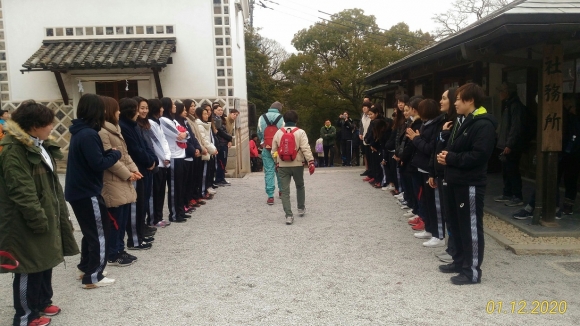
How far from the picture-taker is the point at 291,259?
538 centimetres

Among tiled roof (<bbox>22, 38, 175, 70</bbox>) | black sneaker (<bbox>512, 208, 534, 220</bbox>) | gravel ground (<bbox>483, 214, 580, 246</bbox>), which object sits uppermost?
tiled roof (<bbox>22, 38, 175, 70</bbox>)

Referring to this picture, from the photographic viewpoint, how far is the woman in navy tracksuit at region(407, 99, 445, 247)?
5.37m

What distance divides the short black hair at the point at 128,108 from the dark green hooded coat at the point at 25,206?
5.63 ft

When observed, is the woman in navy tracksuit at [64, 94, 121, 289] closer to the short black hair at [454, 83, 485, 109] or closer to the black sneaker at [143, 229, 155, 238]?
the black sneaker at [143, 229, 155, 238]

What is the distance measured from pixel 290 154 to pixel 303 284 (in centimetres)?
280

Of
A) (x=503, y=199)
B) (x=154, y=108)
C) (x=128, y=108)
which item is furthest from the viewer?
(x=503, y=199)

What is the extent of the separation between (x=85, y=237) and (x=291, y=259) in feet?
6.97

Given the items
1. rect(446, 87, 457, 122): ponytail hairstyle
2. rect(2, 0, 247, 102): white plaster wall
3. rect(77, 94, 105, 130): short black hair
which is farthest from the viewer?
rect(2, 0, 247, 102): white plaster wall

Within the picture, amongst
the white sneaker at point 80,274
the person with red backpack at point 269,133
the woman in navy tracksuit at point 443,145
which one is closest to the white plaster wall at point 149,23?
the person with red backpack at point 269,133

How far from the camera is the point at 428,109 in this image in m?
5.45

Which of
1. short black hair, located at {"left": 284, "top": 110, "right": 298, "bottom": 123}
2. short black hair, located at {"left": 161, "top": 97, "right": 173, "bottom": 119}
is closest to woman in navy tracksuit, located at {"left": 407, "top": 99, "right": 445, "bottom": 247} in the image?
short black hair, located at {"left": 284, "top": 110, "right": 298, "bottom": 123}

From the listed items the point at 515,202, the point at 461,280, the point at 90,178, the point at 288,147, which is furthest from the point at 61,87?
A: the point at 461,280

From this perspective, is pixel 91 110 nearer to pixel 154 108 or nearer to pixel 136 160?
pixel 136 160

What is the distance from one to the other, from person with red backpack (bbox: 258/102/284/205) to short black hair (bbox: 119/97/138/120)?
300 centimetres
